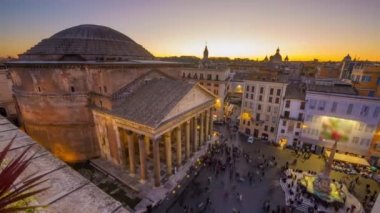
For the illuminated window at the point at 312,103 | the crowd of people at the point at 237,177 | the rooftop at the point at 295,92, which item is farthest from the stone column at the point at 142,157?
the illuminated window at the point at 312,103

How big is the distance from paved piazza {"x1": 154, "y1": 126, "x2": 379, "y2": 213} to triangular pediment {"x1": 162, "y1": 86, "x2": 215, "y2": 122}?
311 inches

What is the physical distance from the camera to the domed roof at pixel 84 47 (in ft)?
79.7

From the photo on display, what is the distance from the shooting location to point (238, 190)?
1898cm

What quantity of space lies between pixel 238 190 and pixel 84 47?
27.6m

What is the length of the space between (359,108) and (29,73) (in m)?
39.0

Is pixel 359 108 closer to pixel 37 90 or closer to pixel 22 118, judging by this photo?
pixel 37 90

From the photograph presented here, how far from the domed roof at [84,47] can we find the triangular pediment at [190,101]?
49.5ft

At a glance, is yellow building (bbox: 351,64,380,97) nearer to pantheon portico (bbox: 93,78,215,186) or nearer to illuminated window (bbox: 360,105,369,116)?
illuminated window (bbox: 360,105,369,116)

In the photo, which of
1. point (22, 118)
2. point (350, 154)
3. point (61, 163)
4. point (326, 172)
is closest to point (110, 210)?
point (61, 163)

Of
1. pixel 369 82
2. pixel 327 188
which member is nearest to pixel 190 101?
pixel 327 188

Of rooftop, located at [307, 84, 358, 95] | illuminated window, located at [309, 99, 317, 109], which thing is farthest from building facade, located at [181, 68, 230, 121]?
illuminated window, located at [309, 99, 317, 109]

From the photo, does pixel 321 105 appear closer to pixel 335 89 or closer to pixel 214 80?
pixel 335 89

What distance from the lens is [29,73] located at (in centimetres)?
1888

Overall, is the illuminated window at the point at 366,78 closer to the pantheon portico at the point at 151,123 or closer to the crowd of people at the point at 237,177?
the crowd of people at the point at 237,177
